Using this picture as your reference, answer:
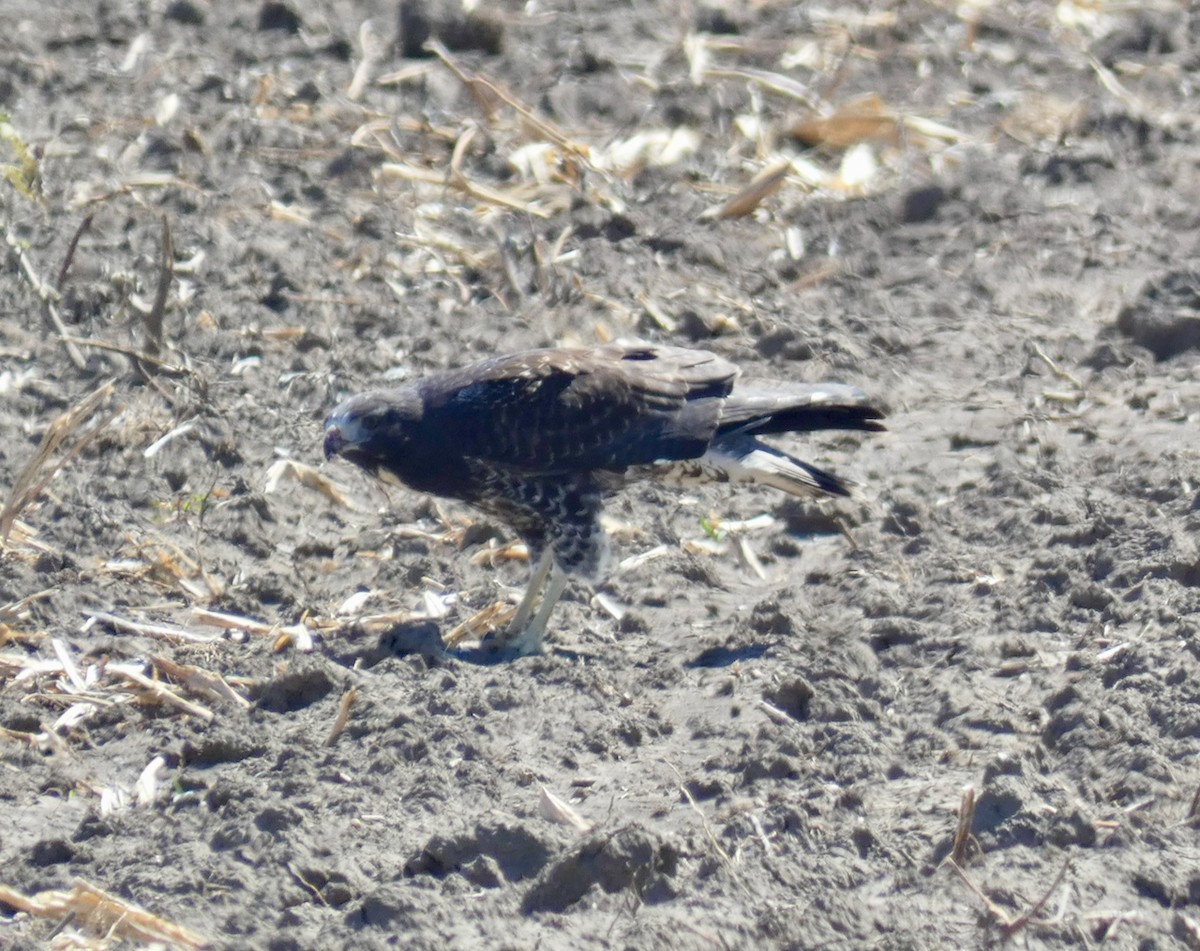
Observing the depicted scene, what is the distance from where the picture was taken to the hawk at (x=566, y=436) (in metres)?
6.78

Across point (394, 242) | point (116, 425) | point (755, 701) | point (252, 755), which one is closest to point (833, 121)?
point (394, 242)

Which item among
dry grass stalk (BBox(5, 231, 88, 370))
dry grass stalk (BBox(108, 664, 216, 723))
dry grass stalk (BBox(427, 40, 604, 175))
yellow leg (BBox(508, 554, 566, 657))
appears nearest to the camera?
dry grass stalk (BBox(108, 664, 216, 723))

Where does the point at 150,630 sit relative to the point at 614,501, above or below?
above

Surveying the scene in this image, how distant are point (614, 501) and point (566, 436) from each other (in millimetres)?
1056

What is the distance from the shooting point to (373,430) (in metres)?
6.78

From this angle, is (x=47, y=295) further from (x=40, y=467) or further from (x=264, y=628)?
(x=264, y=628)

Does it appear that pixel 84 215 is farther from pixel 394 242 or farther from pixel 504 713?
pixel 504 713

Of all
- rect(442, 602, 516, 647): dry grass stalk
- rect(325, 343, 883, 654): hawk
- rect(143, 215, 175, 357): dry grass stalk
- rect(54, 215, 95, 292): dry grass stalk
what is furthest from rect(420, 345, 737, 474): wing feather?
rect(54, 215, 95, 292): dry grass stalk

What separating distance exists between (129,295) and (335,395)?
1105 millimetres

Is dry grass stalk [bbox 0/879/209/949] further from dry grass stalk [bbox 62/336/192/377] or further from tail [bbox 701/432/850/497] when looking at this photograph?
dry grass stalk [bbox 62/336/192/377]

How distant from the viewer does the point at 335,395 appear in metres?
8.29

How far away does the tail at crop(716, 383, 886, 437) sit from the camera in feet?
23.1

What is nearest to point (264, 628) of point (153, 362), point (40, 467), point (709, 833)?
point (40, 467)

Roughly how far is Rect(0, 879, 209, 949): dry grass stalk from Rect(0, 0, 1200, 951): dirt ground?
2 cm
